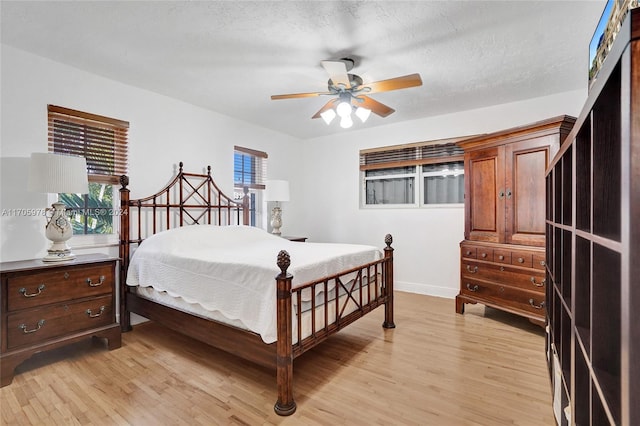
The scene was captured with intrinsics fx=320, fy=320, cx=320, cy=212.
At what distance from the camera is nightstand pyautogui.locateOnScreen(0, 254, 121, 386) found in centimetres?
220

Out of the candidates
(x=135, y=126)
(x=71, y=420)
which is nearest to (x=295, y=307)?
(x=71, y=420)

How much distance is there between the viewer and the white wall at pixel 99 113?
254cm

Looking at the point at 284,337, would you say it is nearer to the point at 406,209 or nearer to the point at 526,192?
the point at 526,192

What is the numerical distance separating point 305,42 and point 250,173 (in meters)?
2.63

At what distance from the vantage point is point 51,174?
94.6 inches

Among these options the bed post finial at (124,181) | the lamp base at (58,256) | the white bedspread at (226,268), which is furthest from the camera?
the bed post finial at (124,181)

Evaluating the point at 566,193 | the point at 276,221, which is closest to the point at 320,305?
the point at 566,193

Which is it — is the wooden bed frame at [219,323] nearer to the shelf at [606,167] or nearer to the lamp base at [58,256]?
the lamp base at [58,256]

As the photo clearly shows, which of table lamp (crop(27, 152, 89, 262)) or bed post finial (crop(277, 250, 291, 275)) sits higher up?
table lamp (crop(27, 152, 89, 262))

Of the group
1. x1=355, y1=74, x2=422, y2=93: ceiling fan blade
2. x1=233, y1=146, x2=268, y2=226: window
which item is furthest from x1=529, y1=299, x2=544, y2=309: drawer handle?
x1=233, y1=146, x2=268, y2=226: window

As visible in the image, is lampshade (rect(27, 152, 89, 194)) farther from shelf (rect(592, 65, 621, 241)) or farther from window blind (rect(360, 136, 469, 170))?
window blind (rect(360, 136, 469, 170))

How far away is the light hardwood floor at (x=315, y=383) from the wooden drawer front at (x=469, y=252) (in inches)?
30.3

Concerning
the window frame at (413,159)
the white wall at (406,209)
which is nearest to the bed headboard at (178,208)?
the white wall at (406,209)

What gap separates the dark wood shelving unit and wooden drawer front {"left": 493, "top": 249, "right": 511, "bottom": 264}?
1.53 m
